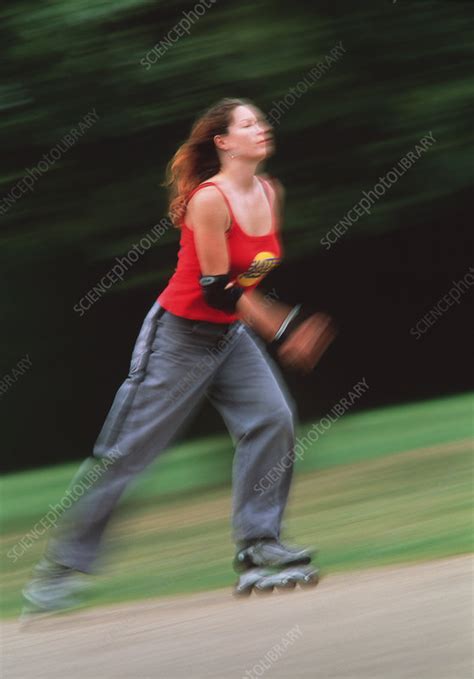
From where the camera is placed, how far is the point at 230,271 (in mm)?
4461

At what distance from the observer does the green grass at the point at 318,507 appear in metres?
5.50

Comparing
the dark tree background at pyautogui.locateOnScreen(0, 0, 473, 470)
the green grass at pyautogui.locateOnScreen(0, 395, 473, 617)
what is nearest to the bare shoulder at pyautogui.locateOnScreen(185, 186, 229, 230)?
the green grass at pyautogui.locateOnScreen(0, 395, 473, 617)

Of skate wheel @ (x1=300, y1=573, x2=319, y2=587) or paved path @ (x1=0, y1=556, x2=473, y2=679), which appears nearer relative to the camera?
paved path @ (x1=0, y1=556, x2=473, y2=679)

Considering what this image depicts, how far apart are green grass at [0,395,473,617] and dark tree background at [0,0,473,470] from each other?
6.52 ft

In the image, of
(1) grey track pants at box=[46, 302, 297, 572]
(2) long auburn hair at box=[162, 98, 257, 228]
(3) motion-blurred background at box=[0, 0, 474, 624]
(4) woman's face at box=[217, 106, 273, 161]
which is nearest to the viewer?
(1) grey track pants at box=[46, 302, 297, 572]

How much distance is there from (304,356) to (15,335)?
9.53m

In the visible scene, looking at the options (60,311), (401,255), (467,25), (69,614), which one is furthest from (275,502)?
(60,311)

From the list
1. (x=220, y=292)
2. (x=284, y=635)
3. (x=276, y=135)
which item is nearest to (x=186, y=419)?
(x=220, y=292)

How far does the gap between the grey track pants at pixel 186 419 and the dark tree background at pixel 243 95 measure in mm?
5373

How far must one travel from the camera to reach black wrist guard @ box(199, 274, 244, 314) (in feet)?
14.4

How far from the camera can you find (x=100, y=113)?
33.3 ft

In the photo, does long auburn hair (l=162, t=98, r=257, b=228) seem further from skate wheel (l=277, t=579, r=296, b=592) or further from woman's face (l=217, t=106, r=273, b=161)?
skate wheel (l=277, t=579, r=296, b=592)

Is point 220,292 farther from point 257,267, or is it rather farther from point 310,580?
point 310,580

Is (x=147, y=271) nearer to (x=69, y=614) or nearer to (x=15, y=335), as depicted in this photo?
(x=15, y=335)
